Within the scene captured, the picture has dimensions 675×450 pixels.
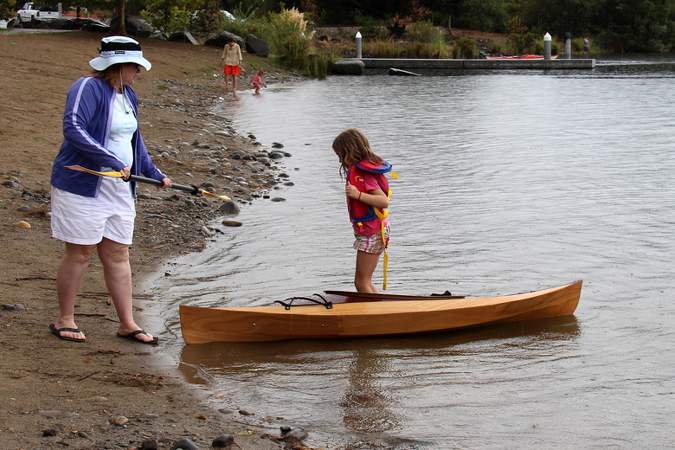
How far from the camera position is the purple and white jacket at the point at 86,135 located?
5.71m

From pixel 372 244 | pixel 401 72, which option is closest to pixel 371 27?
pixel 401 72

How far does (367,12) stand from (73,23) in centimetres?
2035

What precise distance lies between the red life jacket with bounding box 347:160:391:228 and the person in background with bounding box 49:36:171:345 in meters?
1.58

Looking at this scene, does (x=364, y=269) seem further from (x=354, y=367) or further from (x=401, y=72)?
(x=401, y=72)

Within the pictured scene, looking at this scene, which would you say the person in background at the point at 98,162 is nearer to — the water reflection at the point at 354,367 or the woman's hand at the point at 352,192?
the water reflection at the point at 354,367

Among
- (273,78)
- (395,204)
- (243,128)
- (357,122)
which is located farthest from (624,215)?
(273,78)

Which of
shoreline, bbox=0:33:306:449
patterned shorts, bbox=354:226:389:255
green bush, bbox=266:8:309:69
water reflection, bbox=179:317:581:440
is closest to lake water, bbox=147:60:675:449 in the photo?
water reflection, bbox=179:317:581:440

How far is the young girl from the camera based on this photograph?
697cm

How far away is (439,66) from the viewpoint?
41.5 metres

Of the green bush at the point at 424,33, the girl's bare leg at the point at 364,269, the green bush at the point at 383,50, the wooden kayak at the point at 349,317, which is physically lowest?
the wooden kayak at the point at 349,317

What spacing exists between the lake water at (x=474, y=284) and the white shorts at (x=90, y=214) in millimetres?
975

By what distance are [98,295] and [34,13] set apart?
45256 mm

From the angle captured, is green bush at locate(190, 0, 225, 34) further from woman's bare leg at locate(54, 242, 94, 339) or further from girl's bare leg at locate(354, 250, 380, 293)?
woman's bare leg at locate(54, 242, 94, 339)

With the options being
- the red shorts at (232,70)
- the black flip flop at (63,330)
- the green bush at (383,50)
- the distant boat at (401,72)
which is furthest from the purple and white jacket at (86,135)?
the green bush at (383,50)
